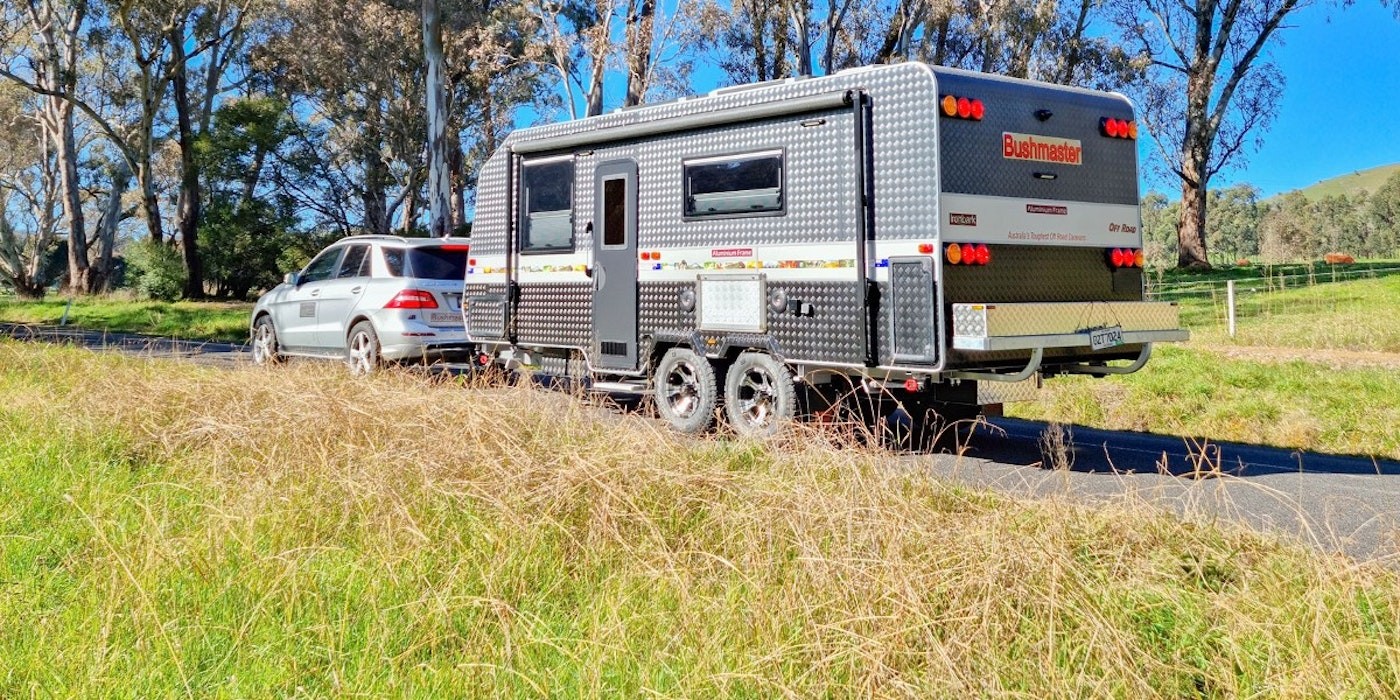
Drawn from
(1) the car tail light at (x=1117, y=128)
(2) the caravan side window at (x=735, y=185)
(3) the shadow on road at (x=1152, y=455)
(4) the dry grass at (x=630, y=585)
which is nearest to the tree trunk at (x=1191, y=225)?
(3) the shadow on road at (x=1152, y=455)

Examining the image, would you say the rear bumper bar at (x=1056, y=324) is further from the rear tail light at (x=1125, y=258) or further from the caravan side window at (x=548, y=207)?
the caravan side window at (x=548, y=207)

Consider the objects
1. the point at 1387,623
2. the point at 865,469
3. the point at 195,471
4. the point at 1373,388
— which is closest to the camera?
the point at 1387,623

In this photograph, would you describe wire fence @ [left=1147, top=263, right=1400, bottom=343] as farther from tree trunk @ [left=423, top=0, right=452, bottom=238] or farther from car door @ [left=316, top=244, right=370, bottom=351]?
tree trunk @ [left=423, top=0, right=452, bottom=238]

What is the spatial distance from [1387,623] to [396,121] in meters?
39.2

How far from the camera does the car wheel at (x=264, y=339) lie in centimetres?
1455

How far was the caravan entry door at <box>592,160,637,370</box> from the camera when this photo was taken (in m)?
9.70

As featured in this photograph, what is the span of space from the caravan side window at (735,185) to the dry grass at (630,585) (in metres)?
2.83

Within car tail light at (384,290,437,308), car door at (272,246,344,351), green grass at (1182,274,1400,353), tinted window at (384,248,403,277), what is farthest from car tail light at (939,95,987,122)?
green grass at (1182,274,1400,353)

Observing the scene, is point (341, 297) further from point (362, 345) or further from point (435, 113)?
point (435, 113)

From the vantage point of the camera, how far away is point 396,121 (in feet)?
131

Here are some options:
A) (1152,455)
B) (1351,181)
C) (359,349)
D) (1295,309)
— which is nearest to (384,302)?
(359,349)

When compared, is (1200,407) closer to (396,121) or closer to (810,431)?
(810,431)

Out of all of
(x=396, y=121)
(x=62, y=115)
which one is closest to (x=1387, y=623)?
(x=396, y=121)

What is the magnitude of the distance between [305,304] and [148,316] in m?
14.6
